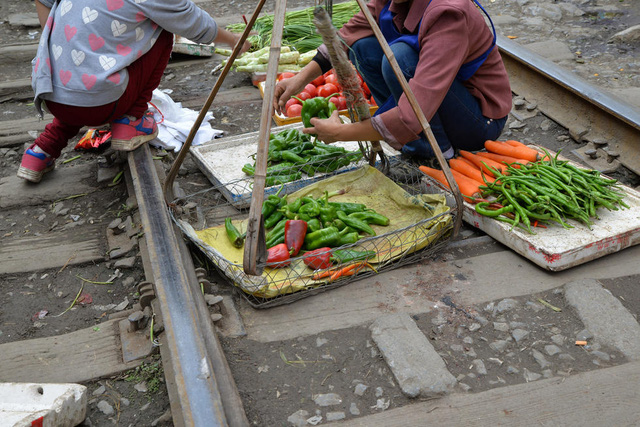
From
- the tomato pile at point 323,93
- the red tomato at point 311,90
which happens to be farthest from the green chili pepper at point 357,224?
the red tomato at point 311,90

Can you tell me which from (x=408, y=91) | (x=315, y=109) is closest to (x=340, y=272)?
(x=408, y=91)

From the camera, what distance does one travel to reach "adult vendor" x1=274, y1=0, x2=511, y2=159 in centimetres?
309

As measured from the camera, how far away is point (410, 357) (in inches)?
97.6

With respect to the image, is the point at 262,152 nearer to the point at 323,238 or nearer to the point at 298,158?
the point at 323,238

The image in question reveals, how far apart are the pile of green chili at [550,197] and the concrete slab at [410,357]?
942mm

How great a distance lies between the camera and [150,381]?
2.51m

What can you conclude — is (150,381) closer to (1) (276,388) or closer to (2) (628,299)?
(1) (276,388)

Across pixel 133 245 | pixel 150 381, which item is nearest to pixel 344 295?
pixel 150 381

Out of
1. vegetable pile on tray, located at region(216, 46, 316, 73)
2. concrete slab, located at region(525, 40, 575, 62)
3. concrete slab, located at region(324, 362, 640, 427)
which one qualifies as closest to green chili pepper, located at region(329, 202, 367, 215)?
concrete slab, located at region(324, 362, 640, 427)

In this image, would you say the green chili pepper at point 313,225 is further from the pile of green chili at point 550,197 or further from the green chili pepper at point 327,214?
the pile of green chili at point 550,197

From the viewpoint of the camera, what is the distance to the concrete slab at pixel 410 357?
2.34 m

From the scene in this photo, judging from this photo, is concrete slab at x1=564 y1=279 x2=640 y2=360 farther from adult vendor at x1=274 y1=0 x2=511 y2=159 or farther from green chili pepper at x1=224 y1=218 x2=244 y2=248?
green chili pepper at x1=224 y1=218 x2=244 y2=248

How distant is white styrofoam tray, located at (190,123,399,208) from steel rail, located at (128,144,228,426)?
516mm

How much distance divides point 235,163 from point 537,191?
6.92 feet
